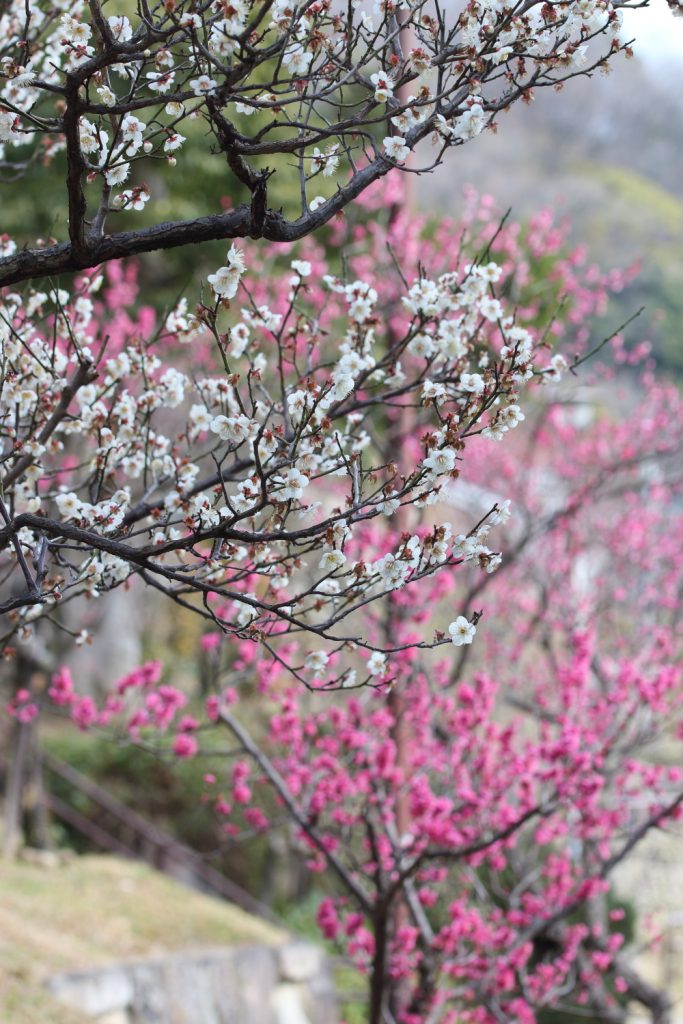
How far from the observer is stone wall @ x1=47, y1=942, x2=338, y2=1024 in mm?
5211

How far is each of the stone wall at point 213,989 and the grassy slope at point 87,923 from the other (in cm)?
16

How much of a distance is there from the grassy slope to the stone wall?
164 mm

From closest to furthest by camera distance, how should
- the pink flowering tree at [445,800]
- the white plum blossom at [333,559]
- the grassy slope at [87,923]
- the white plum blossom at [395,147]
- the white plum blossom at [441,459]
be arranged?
1. the white plum blossom at [441,459]
2. the white plum blossom at [333,559]
3. the white plum blossom at [395,147]
4. the pink flowering tree at [445,800]
5. the grassy slope at [87,923]

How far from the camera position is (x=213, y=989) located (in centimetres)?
609

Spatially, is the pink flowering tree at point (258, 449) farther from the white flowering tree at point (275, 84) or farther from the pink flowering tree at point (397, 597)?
the white flowering tree at point (275, 84)

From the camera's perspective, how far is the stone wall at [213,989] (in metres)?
5.21

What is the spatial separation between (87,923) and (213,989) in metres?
0.90

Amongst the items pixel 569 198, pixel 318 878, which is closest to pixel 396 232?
pixel 318 878

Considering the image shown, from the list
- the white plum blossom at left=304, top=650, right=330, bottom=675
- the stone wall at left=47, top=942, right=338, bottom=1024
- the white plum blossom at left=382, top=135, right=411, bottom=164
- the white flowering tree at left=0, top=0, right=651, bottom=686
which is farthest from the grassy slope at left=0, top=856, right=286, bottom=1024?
the white plum blossom at left=382, top=135, right=411, bottom=164

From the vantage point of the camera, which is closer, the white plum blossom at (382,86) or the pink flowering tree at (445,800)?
the white plum blossom at (382,86)

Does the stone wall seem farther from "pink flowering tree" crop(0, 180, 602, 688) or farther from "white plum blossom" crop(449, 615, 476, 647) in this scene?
"white plum blossom" crop(449, 615, 476, 647)

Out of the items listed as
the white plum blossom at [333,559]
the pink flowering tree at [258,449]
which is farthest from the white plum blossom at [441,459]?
the white plum blossom at [333,559]

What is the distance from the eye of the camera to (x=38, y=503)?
275 cm

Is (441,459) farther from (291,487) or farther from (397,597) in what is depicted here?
(397,597)
